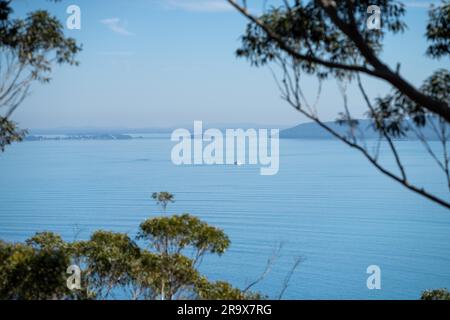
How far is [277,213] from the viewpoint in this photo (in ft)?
79.7

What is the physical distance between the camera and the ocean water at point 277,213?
16750 millimetres

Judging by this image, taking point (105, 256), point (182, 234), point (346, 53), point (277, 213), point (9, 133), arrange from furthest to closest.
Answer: point (277, 213)
point (182, 234)
point (105, 256)
point (9, 133)
point (346, 53)

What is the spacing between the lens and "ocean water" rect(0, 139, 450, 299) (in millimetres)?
16750

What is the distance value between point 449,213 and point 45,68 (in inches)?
865

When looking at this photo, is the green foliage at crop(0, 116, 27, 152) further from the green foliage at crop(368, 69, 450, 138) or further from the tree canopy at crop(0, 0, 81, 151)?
the green foliage at crop(368, 69, 450, 138)

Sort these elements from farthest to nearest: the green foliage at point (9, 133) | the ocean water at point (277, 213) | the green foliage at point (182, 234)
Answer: the ocean water at point (277, 213) < the green foliage at point (182, 234) < the green foliage at point (9, 133)

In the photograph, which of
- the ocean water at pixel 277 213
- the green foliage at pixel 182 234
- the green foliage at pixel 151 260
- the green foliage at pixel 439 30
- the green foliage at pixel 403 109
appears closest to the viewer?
the green foliage at pixel 403 109

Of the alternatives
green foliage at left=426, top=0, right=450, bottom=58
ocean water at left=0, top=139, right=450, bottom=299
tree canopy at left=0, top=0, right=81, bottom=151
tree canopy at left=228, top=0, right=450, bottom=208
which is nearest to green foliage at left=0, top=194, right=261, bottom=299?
tree canopy at left=0, top=0, right=81, bottom=151

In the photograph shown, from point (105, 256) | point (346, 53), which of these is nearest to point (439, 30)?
point (346, 53)

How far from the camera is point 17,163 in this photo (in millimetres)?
36531

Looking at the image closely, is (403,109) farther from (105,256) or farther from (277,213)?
(277,213)

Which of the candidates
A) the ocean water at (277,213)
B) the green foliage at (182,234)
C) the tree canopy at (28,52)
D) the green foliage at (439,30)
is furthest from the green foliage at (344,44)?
the ocean water at (277,213)

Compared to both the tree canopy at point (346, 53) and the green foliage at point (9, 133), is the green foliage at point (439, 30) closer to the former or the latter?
the tree canopy at point (346, 53)
